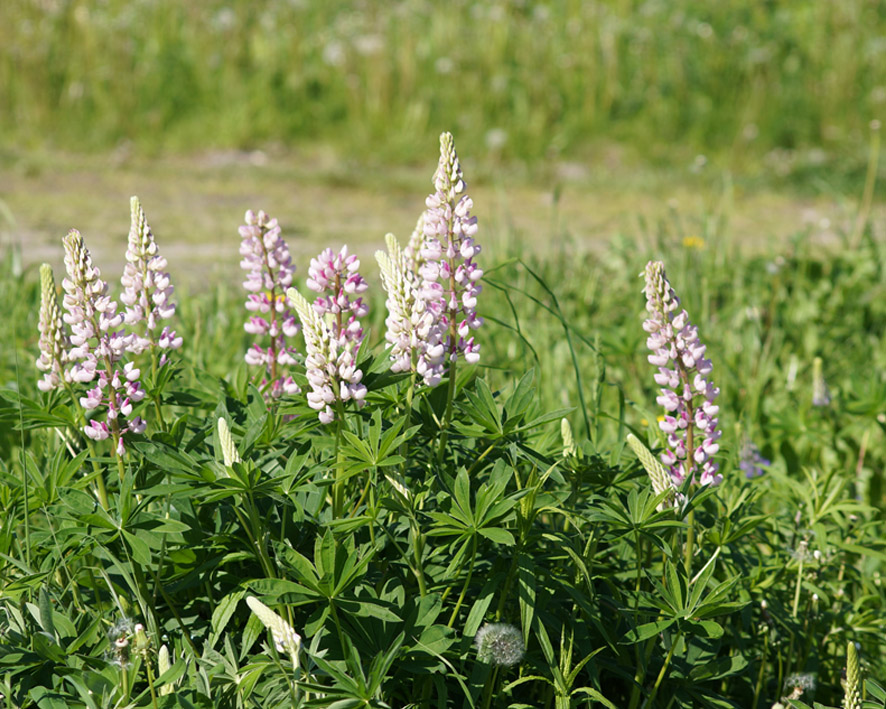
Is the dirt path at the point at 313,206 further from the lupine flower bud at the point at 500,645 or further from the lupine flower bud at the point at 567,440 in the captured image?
the lupine flower bud at the point at 500,645

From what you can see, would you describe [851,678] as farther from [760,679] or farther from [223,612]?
[223,612]

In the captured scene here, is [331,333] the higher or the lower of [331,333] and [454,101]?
the lower

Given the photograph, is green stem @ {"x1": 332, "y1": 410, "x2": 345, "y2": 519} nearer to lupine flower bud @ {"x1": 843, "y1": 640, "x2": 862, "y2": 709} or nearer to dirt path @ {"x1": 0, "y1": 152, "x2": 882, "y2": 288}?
lupine flower bud @ {"x1": 843, "y1": 640, "x2": 862, "y2": 709}

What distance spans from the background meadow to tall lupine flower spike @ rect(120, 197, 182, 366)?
4.9 inches

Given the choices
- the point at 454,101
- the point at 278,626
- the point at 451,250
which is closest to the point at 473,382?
the point at 451,250

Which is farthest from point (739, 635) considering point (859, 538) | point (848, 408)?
point (848, 408)

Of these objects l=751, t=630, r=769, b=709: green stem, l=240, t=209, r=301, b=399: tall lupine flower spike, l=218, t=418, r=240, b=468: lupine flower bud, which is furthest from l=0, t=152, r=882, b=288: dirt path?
l=218, t=418, r=240, b=468: lupine flower bud

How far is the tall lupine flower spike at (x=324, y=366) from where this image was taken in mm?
1478

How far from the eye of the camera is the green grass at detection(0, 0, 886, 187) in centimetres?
692

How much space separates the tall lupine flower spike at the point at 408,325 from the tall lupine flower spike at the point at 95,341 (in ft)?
1.47

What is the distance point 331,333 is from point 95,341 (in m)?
0.43

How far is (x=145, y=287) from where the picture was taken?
1764 millimetres

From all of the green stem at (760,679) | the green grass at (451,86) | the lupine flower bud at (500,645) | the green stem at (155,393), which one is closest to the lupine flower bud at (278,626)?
the lupine flower bud at (500,645)

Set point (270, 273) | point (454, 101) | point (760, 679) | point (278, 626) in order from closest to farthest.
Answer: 1. point (278, 626)
2. point (760, 679)
3. point (270, 273)
4. point (454, 101)
